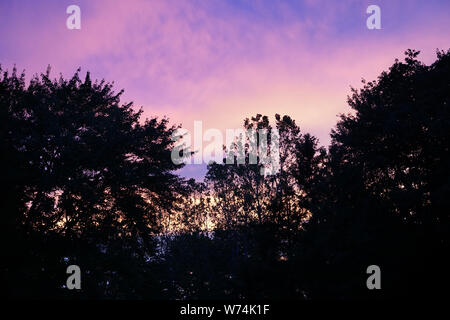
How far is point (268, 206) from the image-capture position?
1630 cm

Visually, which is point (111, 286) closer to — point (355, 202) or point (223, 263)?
point (223, 263)

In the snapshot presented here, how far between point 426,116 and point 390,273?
369 inches

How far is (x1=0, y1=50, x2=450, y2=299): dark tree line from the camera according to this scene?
39.9ft

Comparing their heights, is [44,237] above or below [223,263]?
above

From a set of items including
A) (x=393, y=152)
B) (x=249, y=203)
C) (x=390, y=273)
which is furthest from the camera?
(x=249, y=203)

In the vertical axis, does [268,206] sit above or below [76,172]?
below

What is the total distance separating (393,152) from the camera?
679 inches

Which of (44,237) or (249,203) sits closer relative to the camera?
(44,237)

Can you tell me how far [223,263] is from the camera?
23188 millimetres

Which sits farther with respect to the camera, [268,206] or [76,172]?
[268,206]

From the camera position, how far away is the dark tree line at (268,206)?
1216 cm
